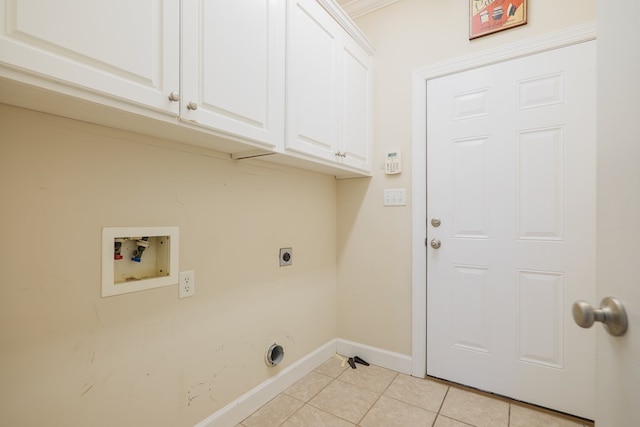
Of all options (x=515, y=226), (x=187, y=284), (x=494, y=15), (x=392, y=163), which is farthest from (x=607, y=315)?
(x=494, y=15)

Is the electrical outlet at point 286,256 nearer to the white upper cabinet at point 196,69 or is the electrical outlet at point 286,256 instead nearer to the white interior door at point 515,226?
the white upper cabinet at point 196,69

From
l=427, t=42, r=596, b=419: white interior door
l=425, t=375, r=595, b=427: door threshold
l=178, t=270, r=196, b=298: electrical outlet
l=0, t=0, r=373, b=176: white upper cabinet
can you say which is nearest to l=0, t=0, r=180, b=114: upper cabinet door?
l=0, t=0, r=373, b=176: white upper cabinet

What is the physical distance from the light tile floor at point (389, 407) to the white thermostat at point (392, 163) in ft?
4.65

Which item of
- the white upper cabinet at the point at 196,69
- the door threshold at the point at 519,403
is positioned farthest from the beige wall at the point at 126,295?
the door threshold at the point at 519,403

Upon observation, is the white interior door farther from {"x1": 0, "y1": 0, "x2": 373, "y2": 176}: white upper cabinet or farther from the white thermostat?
{"x1": 0, "y1": 0, "x2": 373, "y2": 176}: white upper cabinet

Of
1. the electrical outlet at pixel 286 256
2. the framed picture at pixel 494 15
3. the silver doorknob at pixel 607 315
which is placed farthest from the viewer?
the electrical outlet at pixel 286 256

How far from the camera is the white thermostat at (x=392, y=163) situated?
83.0 inches

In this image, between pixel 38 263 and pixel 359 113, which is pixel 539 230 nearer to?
pixel 359 113

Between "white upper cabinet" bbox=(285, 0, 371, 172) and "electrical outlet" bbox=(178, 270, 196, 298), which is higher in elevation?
"white upper cabinet" bbox=(285, 0, 371, 172)

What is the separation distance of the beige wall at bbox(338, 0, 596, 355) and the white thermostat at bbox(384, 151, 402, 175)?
1.4 inches

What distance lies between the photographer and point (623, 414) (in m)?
0.56

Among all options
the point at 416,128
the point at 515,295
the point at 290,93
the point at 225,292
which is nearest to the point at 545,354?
the point at 515,295

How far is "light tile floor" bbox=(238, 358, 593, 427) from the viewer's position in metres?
1.56

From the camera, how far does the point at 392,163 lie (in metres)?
2.13
